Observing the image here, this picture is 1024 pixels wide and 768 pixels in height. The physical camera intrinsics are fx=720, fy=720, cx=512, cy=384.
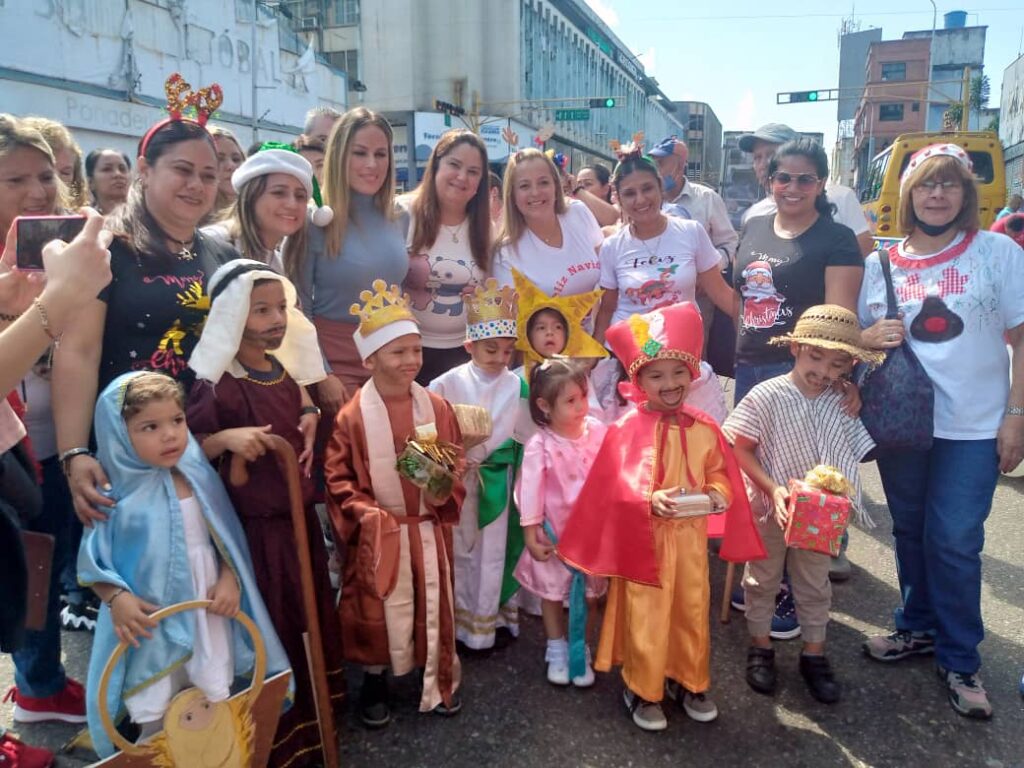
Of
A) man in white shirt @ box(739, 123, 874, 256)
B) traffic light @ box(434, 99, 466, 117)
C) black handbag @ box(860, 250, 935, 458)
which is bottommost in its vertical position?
black handbag @ box(860, 250, 935, 458)

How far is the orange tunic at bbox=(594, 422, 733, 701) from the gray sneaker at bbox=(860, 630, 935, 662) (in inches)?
38.2

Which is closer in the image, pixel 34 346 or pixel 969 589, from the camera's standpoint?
pixel 34 346

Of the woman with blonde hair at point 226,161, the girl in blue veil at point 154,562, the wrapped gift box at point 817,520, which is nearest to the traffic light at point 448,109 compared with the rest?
the woman with blonde hair at point 226,161

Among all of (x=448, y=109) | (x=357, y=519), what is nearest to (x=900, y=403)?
(x=357, y=519)

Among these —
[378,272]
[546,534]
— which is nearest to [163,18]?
[378,272]

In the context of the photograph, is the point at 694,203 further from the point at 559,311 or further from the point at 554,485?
the point at 554,485

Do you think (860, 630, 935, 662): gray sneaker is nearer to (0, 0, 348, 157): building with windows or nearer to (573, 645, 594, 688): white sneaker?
(573, 645, 594, 688): white sneaker

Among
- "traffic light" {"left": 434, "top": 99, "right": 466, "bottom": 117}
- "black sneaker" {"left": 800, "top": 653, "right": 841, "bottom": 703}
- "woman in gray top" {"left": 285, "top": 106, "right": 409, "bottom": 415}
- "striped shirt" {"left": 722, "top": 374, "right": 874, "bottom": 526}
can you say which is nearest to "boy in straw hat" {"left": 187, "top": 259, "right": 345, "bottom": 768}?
"woman in gray top" {"left": 285, "top": 106, "right": 409, "bottom": 415}

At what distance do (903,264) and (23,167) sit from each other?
3.57 meters

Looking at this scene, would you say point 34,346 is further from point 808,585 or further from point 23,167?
point 808,585

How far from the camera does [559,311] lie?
11.9 ft

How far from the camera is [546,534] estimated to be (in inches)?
128

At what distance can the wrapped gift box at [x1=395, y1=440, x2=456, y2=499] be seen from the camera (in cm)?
273

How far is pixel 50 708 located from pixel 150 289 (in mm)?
1797
